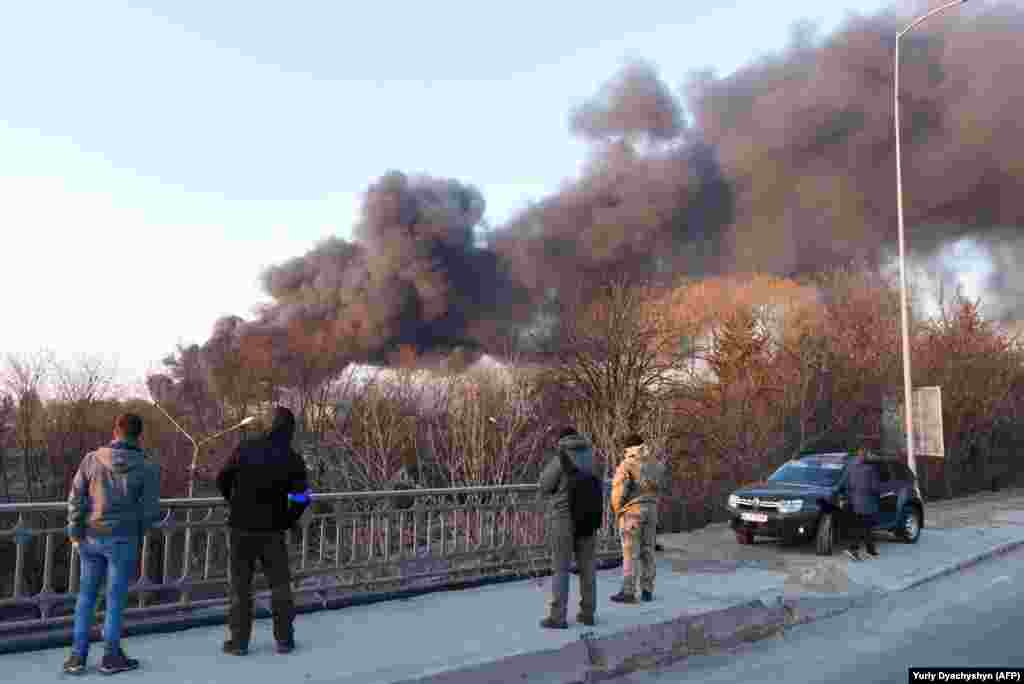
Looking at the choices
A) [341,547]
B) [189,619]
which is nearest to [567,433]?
[341,547]

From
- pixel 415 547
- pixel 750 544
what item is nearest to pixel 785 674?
pixel 415 547

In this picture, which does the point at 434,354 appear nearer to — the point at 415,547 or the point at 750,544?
the point at 750,544

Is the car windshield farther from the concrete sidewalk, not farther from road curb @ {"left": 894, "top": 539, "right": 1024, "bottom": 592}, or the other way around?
the concrete sidewalk

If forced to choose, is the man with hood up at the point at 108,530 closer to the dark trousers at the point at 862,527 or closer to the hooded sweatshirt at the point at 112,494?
the hooded sweatshirt at the point at 112,494

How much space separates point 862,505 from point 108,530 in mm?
9076

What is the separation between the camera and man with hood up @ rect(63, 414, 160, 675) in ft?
15.4

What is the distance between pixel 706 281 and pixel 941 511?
9.48 meters

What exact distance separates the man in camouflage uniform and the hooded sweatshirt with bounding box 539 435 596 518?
3.03 feet

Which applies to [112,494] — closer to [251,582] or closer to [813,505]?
[251,582]

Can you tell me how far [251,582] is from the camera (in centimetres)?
517

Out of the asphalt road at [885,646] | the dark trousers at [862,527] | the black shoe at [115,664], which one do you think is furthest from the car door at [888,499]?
the black shoe at [115,664]

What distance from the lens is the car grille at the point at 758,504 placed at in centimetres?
1063

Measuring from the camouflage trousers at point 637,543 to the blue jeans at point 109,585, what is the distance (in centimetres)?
385

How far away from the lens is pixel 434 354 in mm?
24516
